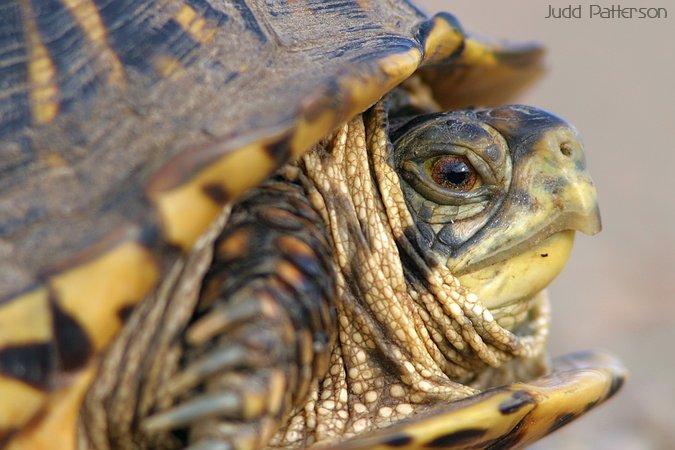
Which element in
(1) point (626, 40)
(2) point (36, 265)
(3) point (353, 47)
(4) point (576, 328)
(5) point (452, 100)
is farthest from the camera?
(1) point (626, 40)

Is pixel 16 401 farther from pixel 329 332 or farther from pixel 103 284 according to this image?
pixel 329 332

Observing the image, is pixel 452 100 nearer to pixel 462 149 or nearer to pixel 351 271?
pixel 462 149

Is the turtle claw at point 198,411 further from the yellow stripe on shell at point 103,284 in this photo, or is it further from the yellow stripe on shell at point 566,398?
the yellow stripe on shell at point 566,398

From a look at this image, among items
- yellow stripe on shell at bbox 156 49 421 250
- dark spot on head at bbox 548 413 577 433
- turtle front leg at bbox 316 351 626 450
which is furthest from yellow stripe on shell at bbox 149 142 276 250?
dark spot on head at bbox 548 413 577 433

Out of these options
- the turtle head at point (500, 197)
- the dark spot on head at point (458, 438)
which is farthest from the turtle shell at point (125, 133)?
the dark spot on head at point (458, 438)

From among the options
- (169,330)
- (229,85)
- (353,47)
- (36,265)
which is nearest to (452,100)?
(353,47)

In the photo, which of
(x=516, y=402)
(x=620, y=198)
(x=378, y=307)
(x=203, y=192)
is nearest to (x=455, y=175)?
(x=378, y=307)
